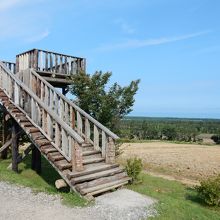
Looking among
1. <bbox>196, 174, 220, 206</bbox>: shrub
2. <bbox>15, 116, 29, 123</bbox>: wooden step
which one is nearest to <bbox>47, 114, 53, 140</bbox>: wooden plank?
<bbox>15, 116, 29, 123</bbox>: wooden step

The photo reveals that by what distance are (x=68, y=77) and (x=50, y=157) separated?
6277 mm

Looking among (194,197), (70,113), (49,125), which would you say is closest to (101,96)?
(70,113)

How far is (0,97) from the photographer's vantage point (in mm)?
13797

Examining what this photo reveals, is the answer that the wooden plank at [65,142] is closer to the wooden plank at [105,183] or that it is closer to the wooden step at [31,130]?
the wooden plank at [105,183]

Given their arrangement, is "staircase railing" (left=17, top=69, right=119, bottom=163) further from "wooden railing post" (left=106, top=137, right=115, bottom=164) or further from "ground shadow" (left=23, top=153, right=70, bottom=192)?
"ground shadow" (left=23, top=153, right=70, bottom=192)

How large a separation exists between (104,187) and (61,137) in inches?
111

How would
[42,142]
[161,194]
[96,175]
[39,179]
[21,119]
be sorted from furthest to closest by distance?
[39,179] → [21,119] → [42,142] → [161,194] → [96,175]

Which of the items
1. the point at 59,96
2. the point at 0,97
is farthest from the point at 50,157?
the point at 0,97

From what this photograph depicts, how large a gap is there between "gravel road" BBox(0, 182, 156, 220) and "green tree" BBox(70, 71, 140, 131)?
5626mm

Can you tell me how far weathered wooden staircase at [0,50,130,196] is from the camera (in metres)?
10.4

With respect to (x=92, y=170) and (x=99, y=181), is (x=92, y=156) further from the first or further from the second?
(x=99, y=181)

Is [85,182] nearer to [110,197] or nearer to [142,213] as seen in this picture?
[110,197]

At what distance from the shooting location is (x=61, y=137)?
40.5 ft

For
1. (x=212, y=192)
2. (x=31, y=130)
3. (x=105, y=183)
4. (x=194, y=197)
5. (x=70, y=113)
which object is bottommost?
(x=194, y=197)
